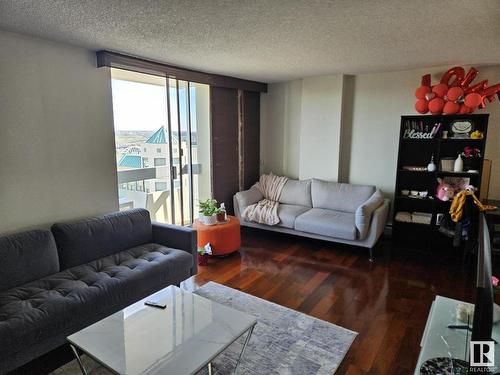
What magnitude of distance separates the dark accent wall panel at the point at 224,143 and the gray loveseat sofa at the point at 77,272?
161 cm

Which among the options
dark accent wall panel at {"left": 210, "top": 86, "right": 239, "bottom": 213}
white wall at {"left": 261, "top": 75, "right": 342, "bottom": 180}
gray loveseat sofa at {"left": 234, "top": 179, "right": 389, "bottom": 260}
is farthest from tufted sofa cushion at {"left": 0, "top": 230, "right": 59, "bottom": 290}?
white wall at {"left": 261, "top": 75, "right": 342, "bottom": 180}

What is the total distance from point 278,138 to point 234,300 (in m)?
3.11

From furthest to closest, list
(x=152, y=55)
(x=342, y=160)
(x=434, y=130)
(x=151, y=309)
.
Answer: (x=342, y=160), (x=434, y=130), (x=152, y=55), (x=151, y=309)

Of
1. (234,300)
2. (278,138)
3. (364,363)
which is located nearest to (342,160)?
(278,138)

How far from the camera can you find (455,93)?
11.5 feet

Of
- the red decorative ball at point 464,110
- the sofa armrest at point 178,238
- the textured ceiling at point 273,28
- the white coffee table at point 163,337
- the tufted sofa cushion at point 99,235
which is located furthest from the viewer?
the red decorative ball at point 464,110

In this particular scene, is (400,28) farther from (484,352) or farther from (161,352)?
(161,352)

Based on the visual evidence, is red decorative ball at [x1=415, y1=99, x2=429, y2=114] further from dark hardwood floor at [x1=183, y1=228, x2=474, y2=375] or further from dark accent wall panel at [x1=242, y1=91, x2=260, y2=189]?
dark accent wall panel at [x1=242, y1=91, x2=260, y2=189]

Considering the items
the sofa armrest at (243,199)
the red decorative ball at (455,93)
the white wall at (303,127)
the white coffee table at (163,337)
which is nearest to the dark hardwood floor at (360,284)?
the sofa armrest at (243,199)

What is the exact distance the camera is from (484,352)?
47.3 inches

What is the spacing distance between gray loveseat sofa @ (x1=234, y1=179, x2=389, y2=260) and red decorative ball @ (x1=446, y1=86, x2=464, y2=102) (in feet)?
4.41

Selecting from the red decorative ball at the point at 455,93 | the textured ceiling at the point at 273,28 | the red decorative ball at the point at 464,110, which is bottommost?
the red decorative ball at the point at 464,110

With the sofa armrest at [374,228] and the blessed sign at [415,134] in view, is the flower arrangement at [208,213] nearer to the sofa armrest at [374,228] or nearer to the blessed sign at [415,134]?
the sofa armrest at [374,228]

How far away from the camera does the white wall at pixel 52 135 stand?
8.25ft
